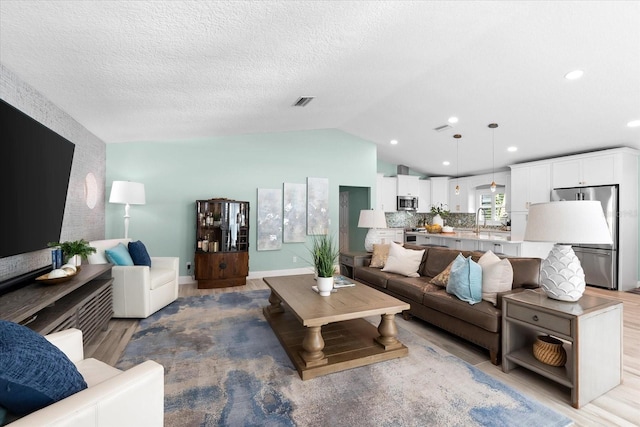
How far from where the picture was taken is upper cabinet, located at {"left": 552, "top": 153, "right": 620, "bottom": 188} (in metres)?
4.75

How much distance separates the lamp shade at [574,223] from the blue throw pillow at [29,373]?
2.69m

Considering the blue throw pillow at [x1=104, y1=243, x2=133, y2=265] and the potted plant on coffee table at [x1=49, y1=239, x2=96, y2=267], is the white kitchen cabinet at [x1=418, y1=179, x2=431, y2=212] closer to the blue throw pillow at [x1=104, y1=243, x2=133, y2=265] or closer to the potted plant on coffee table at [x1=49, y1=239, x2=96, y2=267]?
the blue throw pillow at [x1=104, y1=243, x2=133, y2=265]

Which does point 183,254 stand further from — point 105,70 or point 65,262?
point 105,70

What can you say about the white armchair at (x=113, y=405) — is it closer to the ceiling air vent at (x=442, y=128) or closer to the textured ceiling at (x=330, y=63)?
the textured ceiling at (x=330, y=63)

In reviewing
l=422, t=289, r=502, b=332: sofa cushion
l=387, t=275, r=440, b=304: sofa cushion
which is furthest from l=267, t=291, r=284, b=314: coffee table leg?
l=422, t=289, r=502, b=332: sofa cushion

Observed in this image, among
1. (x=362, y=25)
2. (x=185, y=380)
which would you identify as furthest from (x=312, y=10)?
(x=185, y=380)

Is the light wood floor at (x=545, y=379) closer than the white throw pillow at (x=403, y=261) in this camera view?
Yes

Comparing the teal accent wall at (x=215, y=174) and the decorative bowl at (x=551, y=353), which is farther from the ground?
the teal accent wall at (x=215, y=174)

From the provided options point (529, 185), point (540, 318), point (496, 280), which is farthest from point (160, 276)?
point (529, 185)

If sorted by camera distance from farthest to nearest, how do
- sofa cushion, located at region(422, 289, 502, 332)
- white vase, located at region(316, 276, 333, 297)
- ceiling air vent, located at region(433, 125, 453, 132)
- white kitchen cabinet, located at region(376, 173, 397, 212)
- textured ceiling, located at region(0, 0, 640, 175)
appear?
white kitchen cabinet, located at region(376, 173, 397, 212), ceiling air vent, located at region(433, 125, 453, 132), white vase, located at region(316, 276, 333, 297), sofa cushion, located at region(422, 289, 502, 332), textured ceiling, located at region(0, 0, 640, 175)

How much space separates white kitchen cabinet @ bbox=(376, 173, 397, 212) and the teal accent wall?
120 cm

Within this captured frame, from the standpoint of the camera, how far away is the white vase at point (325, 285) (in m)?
2.73

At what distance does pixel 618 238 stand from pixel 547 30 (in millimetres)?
3913

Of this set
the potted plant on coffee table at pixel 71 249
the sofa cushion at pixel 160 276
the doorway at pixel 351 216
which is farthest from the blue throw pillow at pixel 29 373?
the doorway at pixel 351 216
